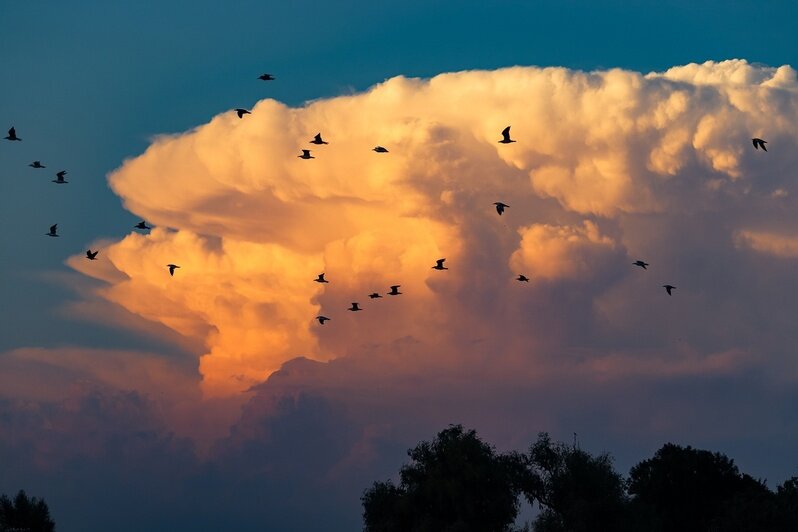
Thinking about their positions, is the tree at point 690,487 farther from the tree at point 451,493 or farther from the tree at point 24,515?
the tree at point 24,515

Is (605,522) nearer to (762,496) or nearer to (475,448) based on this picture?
(475,448)

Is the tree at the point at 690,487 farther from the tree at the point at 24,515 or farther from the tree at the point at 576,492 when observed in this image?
the tree at the point at 24,515

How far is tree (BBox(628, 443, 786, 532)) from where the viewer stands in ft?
480

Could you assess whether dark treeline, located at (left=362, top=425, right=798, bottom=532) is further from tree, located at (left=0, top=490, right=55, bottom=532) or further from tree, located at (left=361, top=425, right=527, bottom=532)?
tree, located at (left=0, top=490, right=55, bottom=532)

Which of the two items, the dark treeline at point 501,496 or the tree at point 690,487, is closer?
the dark treeline at point 501,496

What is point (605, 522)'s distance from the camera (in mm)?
114625

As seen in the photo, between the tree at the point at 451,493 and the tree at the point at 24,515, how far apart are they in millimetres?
47240

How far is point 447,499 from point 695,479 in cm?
4775

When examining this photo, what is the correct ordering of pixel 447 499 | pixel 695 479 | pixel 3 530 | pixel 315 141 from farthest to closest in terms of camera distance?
pixel 695 479, pixel 3 530, pixel 447 499, pixel 315 141

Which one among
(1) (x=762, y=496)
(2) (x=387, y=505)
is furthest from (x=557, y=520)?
(1) (x=762, y=496)

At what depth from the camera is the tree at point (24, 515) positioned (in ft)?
475

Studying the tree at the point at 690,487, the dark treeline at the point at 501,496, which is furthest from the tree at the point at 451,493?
the tree at the point at 690,487

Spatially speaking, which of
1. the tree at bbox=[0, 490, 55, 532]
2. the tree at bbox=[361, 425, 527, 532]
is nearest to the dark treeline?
the tree at bbox=[361, 425, 527, 532]

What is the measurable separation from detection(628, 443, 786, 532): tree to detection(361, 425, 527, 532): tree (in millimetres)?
33950
